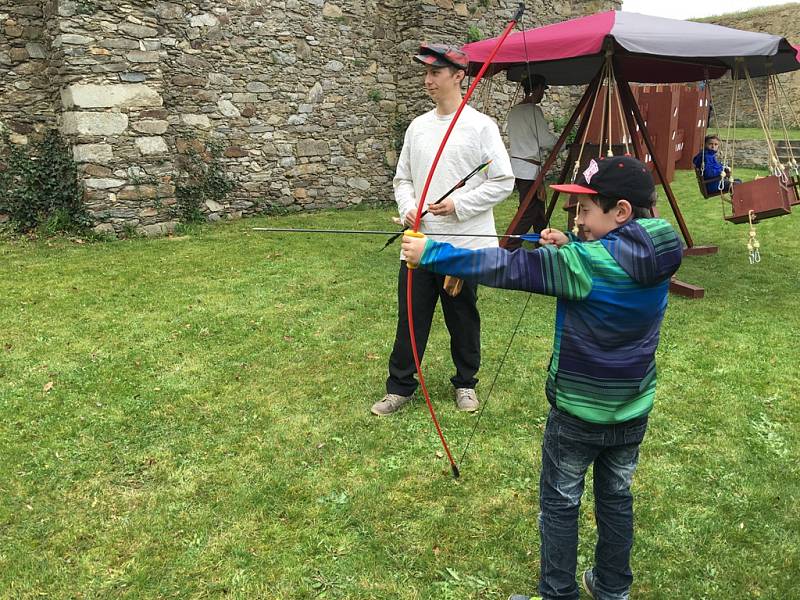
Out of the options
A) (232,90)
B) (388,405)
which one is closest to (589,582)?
(388,405)

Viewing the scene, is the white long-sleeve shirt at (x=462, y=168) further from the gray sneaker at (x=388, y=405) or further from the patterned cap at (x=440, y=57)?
the gray sneaker at (x=388, y=405)

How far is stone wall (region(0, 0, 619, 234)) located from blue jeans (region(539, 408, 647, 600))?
6.60m

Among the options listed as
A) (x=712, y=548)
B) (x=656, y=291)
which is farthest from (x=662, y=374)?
(x=656, y=291)

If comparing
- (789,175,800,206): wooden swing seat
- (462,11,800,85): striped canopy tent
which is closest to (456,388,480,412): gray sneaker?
(462,11,800,85): striped canopy tent

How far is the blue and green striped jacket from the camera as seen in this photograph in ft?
5.52

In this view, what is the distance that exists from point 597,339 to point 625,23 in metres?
4.20

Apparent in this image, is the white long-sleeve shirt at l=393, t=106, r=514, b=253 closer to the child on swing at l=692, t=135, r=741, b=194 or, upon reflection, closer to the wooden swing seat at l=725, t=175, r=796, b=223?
the wooden swing seat at l=725, t=175, r=796, b=223

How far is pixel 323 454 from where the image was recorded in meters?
3.10

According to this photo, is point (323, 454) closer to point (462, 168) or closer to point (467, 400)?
point (467, 400)

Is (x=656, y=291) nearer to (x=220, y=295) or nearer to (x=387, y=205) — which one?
(x=220, y=295)

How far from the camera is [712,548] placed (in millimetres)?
2408

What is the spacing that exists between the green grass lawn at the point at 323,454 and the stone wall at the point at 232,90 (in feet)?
8.35

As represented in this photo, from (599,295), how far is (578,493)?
615mm

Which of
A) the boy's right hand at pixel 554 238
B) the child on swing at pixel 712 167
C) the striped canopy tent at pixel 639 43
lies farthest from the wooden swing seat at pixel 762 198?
the boy's right hand at pixel 554 238
